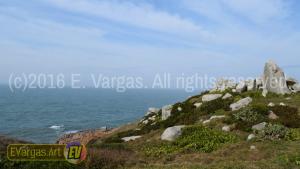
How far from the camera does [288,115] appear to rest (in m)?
26.3

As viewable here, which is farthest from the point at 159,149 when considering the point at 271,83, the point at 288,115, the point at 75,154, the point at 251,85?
the point at 251,85

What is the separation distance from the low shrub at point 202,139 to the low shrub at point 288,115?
4.57 metres

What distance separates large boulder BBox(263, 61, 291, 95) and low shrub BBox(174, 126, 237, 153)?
14238 mm

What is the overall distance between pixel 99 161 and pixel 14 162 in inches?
129

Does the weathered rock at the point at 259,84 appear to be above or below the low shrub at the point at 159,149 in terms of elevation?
above

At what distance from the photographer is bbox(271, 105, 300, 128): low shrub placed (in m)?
24.4

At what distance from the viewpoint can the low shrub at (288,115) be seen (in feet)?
80.0

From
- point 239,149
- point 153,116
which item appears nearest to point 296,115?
point 239,149

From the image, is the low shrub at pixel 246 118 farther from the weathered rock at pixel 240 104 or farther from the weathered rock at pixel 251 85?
the weathered rock at pixel 251 85

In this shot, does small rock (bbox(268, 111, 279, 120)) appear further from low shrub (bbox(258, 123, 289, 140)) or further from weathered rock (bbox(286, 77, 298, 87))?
weathered rock (bbox(286, 77, 298, 87))

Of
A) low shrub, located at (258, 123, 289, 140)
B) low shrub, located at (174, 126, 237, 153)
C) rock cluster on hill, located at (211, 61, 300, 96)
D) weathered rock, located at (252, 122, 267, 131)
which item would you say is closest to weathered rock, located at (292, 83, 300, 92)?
rock cluster on hill, located at (211, 61, 300, 96)

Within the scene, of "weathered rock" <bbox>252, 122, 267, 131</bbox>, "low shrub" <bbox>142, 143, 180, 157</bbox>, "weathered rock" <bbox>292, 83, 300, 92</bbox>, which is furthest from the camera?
"weathered rock" <bbox>292, 83, 300, 92</bbox>

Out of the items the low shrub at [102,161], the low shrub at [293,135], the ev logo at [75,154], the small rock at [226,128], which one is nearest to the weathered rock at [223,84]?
the small rock at [226,128]

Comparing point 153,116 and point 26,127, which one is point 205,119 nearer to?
point 153,116
